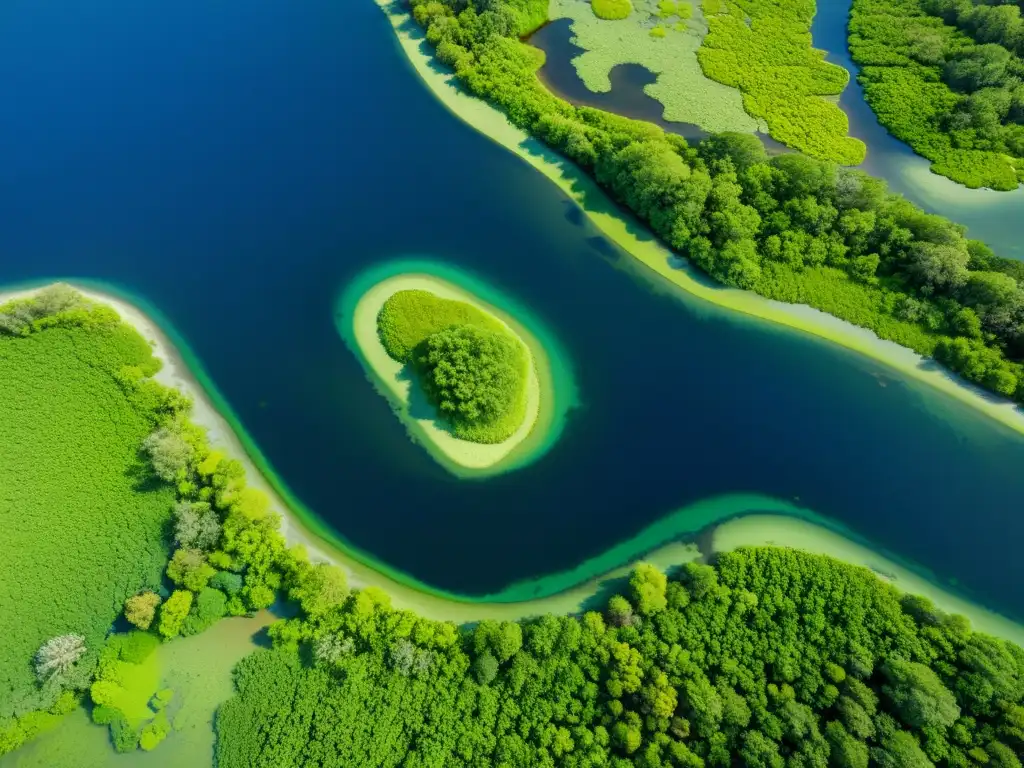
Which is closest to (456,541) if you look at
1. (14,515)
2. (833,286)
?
(14,515)

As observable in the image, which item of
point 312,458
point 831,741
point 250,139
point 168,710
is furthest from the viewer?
point 250,139

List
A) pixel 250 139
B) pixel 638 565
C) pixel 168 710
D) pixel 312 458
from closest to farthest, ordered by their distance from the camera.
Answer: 1. pixel 168 710
2. pixel 638 565
3. pixel 312 458
4. pixel 250 139

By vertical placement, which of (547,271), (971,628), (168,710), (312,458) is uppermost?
(547,271)

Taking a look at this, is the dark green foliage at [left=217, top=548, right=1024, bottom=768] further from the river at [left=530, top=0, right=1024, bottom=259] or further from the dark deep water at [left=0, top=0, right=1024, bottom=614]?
the river at [left=530, top=0, right=1024, bottom=259]

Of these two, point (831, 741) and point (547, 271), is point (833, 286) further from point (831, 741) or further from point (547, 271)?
point (831, 741)

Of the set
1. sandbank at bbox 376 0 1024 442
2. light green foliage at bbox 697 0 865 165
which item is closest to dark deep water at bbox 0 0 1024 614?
sandbank at bbox 376 0 1024 442

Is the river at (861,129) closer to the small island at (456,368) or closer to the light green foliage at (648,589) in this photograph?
the small island at (456,368)
